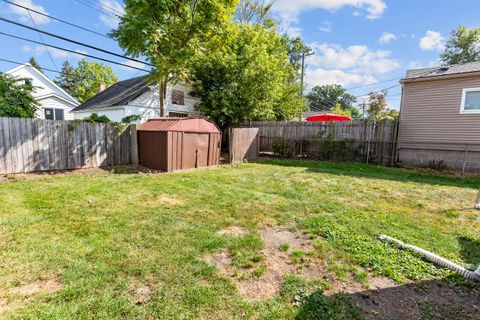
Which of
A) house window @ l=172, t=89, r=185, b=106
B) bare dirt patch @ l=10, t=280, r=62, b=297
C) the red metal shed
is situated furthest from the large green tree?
bare dirt patch @ l=10, t=280, r=62, b=297

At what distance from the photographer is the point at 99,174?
7.92m

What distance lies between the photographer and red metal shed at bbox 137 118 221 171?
848 centimetres

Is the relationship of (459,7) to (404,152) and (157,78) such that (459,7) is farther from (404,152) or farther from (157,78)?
(157,78)

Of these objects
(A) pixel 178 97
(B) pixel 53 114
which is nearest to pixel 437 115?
(A) pixel 178 97

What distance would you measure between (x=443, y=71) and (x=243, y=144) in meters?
8.84

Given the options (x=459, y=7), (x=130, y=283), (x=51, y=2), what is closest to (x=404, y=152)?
(x=459, y=7)

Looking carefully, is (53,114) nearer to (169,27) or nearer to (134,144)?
(134,144)

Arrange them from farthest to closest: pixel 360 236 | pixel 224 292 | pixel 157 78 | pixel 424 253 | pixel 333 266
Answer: pixel 157 78 → pixel 360 236 → pixel 424 253 → pixel 333 266 → pixel 224 292

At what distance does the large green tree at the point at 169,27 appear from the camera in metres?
8.18

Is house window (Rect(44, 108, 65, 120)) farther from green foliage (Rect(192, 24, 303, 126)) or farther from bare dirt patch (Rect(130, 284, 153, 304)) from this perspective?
bare dirt patch (Rect(130, 284, 153, 304))

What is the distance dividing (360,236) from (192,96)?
14.4m

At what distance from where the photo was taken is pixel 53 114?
19359 mm

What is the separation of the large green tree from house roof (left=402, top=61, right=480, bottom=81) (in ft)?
27.0

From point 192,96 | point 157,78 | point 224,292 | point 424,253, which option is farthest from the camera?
point 192,96
